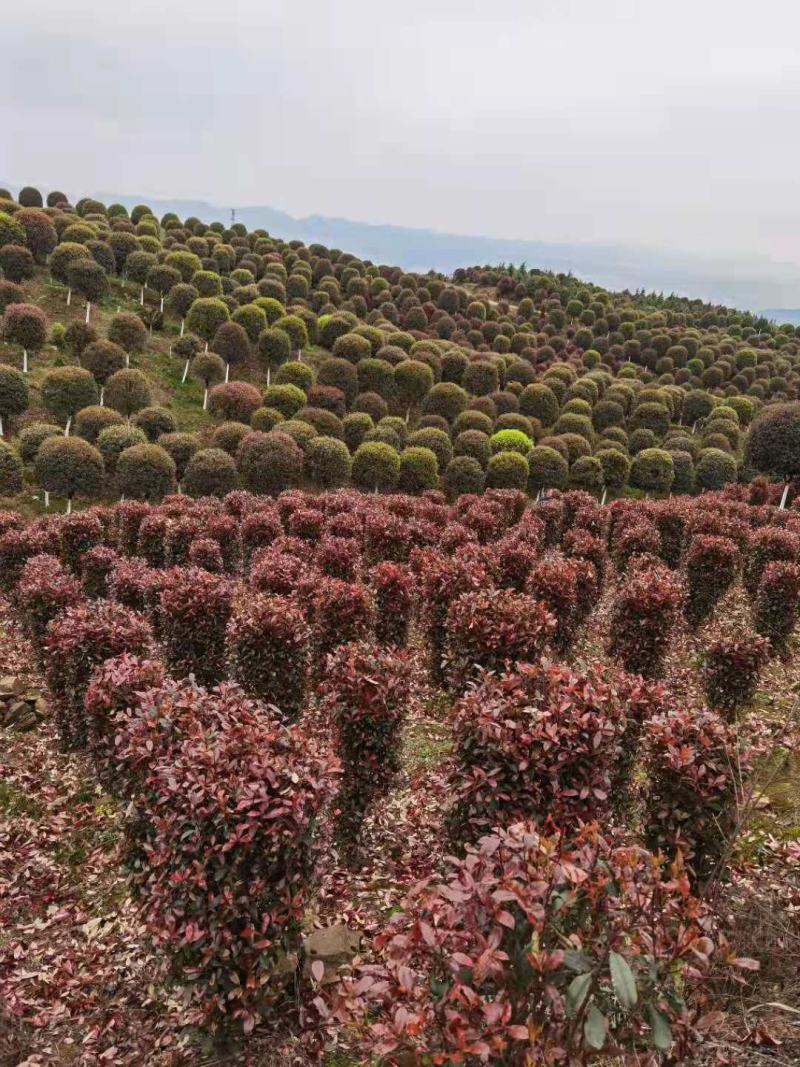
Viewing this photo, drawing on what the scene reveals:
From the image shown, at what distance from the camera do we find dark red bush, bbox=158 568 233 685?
10312 mm

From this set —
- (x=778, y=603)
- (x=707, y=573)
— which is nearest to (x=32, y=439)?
(x=707, y=573)

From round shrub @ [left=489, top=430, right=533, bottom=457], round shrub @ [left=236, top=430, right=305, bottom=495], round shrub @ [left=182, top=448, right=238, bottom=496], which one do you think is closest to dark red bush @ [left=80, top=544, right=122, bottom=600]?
round shrub @ [left=182, top=448, right=238, bottom=496]

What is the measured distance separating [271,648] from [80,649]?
2.66m

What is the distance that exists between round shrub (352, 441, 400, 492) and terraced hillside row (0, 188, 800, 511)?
0.23 ft

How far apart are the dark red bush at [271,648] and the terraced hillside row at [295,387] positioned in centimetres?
1680

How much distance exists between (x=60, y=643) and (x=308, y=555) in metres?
6.35

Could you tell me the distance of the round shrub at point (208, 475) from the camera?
82.3ft

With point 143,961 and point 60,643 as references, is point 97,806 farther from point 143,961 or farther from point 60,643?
point 143,961

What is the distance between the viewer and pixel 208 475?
2516 cm

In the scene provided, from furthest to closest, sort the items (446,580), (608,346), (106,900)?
(608,346) → (446,580) → (106,900)

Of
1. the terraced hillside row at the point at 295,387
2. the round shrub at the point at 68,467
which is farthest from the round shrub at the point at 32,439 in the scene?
the round shrub at the point at 68,467

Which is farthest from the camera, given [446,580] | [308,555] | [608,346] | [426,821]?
[608,346]

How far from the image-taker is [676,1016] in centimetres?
297

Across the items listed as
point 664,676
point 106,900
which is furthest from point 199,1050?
point 664,676
